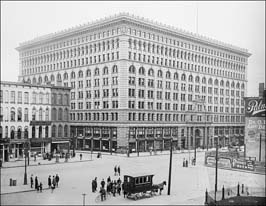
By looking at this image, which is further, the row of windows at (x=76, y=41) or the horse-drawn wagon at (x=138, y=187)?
the row of windows at (x=76, y=41)

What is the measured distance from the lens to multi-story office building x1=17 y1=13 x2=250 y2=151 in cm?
4953

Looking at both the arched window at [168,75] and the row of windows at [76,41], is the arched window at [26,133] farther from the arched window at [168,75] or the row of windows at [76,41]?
the arched window at [168,75]

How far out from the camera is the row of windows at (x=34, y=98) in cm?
3400

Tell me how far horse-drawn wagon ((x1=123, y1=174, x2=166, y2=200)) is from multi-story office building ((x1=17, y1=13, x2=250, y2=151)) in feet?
81.7

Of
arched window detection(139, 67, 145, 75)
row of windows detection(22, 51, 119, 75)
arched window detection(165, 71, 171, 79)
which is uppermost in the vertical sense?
row of windows detection(22, 51, 119, 75)

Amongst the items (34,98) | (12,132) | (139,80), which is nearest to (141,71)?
(139,80)

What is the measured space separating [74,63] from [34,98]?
22.4 metres

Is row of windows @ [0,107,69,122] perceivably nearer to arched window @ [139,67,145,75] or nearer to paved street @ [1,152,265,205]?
paved street @ [1,152,265,205]

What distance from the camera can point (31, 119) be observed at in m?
38.7

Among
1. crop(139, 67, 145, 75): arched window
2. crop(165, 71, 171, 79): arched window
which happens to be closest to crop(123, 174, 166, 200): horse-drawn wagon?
crop(165, 71, 171, 79): arched window

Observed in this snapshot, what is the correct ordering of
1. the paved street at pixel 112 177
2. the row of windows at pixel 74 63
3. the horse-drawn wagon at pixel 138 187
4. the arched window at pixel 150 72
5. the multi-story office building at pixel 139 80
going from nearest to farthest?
the paved street at pixel 112 177
the horse-drawn wagon at pixel 138 187
the multi-story office building at pixel 139 80
the arched window at pixel 150 72
the row of windows at pixel 74 63

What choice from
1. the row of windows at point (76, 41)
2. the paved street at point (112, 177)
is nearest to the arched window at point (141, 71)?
the row of windows at point (76, 41)

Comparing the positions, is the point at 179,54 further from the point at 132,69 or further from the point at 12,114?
the point at 12,114

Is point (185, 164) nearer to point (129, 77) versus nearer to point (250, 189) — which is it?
point (250, 189)
